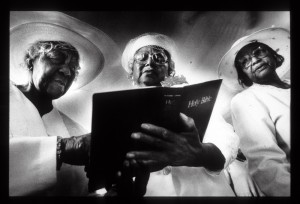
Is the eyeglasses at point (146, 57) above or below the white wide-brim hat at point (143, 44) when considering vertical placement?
below

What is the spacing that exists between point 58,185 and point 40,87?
0.60 metres

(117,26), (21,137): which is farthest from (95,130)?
(117,26)

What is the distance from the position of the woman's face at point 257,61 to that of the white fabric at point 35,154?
3.56ft

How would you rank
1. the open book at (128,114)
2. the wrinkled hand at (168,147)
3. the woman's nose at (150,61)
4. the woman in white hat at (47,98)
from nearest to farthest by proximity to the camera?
1. the open book at (128,114)
2. the wrinkled hand at (168,147)
3. the woman in white hat at (47,98)
4. the woman's nose at (150,61)

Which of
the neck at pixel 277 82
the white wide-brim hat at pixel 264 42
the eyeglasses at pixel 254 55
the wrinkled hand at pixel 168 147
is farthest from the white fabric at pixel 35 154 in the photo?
the neck at pixel 277 82

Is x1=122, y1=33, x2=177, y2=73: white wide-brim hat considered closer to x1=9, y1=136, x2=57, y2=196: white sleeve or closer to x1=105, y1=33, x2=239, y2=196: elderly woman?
x1=105, y1=33, x2=239, y2=196: elderly woman

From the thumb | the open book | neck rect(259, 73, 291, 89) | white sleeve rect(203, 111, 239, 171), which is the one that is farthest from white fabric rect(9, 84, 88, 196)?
neck rect(259, 73, 291, 89)

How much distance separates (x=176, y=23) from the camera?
2467 millimetres

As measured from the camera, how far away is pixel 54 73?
2.39 metres

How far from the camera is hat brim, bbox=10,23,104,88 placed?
2.39 m

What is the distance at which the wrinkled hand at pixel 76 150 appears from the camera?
2.33 m

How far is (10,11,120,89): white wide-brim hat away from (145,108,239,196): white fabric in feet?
2.43

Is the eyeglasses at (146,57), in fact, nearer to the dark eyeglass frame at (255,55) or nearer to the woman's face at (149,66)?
the woman's face at (149,66)

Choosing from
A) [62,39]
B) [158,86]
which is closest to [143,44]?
[158,86]
